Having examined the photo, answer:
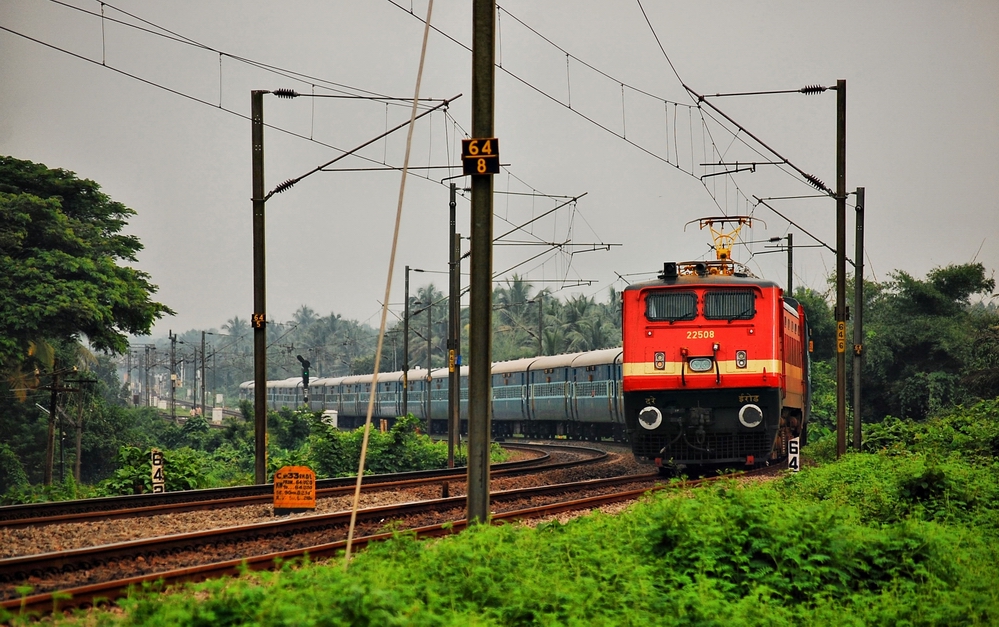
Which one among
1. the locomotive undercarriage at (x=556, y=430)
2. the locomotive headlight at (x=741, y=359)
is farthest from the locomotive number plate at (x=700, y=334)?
the locomotive undercarriage at (x=556, y=430)

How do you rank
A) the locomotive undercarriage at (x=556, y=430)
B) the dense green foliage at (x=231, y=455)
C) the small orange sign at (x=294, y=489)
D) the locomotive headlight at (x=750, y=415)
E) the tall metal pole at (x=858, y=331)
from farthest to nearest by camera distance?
the locomotive undercarriage at (x=556, y=430), the tall metal pole at (x=858, y=331), the dense green foliage at (x=231, y=455), the locomotive headlight at (x=750, y=415), the small orange sign at (x=294, y=489)

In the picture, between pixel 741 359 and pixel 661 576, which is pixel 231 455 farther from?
pixel 661 576

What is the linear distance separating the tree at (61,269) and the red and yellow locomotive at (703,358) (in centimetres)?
2307

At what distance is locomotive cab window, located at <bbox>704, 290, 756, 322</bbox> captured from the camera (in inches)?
800

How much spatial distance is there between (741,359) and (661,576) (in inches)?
453

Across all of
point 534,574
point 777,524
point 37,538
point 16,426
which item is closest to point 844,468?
point 777,524

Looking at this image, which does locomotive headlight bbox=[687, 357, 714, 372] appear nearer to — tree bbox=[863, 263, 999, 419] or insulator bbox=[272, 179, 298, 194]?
insulator bbox=[272, 179, 298, 194]

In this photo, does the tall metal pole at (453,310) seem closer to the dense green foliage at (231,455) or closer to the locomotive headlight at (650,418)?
the dense green foliage at (231,455)

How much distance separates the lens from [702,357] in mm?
20438

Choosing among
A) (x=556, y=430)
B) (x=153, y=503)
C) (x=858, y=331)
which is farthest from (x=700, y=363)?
(x=556, y=430)

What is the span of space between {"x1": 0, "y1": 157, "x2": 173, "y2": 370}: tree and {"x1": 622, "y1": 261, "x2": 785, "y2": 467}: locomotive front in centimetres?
2306

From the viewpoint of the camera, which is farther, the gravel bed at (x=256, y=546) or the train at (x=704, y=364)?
the train at (x=704, y=364)

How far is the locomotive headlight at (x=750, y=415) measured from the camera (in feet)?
66.9

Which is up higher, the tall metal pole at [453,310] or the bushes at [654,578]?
the tall metal pole at [453,310]
